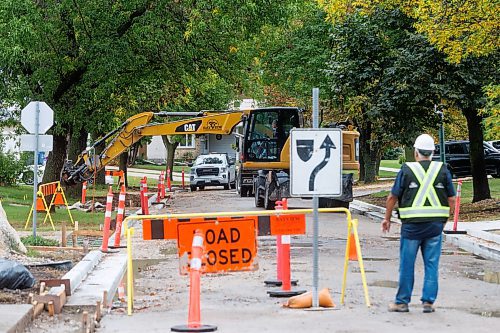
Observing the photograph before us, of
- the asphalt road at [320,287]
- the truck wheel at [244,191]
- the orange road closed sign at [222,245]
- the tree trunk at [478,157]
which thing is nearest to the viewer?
the asphalt road at [320,287]

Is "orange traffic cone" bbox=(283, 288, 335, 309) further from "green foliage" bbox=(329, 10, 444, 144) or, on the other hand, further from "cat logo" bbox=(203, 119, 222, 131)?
"cat logo" bbox=(203, 119, 222, 131)

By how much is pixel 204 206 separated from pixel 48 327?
74.1ft

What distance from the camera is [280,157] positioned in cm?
2962

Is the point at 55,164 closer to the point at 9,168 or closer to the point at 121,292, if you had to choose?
the point at 9,168

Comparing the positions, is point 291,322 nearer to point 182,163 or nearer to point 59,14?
point 59,14

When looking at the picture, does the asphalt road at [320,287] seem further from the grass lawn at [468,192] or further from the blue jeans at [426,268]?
the grass lawn at [468,192]

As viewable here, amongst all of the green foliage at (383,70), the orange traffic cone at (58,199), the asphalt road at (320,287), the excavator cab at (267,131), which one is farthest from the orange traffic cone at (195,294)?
the excavator cab at (267,131)

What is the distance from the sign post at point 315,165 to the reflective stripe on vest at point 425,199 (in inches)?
32.0

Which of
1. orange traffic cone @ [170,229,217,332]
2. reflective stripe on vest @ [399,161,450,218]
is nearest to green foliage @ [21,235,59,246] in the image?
orange traffic cone @ [170,229,217,332]

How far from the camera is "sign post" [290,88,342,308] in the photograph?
10.6m

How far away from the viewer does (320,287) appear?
1270cm

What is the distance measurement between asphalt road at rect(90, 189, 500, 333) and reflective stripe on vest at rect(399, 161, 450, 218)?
3.62 feet

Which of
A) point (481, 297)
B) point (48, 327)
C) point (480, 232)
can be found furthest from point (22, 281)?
point (480, 232)

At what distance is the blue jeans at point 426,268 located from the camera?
10328mm
